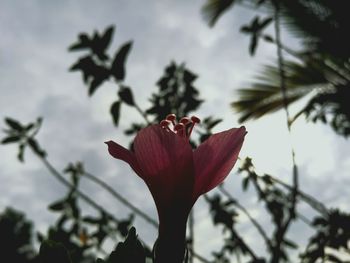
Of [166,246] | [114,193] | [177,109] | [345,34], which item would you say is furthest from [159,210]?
[345,34]

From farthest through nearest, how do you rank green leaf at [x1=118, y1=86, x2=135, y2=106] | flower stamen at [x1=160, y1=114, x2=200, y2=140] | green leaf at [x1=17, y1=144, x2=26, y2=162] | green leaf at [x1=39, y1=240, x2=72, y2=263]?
green leaf at [x1=17, y1=144, x2=26, y2=162] → green leaf at [x1=118, y1=86, x2=135, y2=106] → flower stamen at [x1=160, y1=114, x2=200, y2=140] → green leaf at [x1=39, y1=240, x2=72, y2=263]

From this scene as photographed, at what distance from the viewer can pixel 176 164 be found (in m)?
0.67

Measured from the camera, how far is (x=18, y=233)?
27172 mm

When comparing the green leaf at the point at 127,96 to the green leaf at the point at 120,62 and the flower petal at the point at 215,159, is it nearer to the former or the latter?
the green leaf at the point at 120,62

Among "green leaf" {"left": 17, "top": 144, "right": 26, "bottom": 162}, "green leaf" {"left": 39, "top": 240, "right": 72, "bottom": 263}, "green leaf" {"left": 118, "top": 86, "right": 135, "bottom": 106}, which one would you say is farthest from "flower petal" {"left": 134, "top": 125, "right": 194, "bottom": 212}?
"green leaf" {"left": 17, "top": 144, "right": 26, "bottom": 162}

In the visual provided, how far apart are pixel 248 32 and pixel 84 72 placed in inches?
46.0

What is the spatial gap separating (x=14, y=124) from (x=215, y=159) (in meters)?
2.57

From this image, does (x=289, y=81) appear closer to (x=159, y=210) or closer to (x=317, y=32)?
(x=317, y=32)

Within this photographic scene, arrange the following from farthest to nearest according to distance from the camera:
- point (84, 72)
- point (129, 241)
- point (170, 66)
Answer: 1. point (170, 66)
2. point (84, 72)
3. point (129, 241)

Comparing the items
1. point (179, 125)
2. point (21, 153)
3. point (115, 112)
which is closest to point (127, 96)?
point (115, 112)

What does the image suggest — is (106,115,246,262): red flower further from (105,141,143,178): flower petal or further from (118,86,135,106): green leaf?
(118,86,135,106): green leaf

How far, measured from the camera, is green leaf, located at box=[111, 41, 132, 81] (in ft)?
7.61

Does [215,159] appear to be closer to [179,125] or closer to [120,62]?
[179,125]

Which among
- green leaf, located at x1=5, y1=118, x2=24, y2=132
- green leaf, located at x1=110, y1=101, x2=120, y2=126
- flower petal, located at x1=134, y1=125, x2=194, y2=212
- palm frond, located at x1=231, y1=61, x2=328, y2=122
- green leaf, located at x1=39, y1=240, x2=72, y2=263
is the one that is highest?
palm frond, located at x1=231, y1=61, x2=328, y2=122
